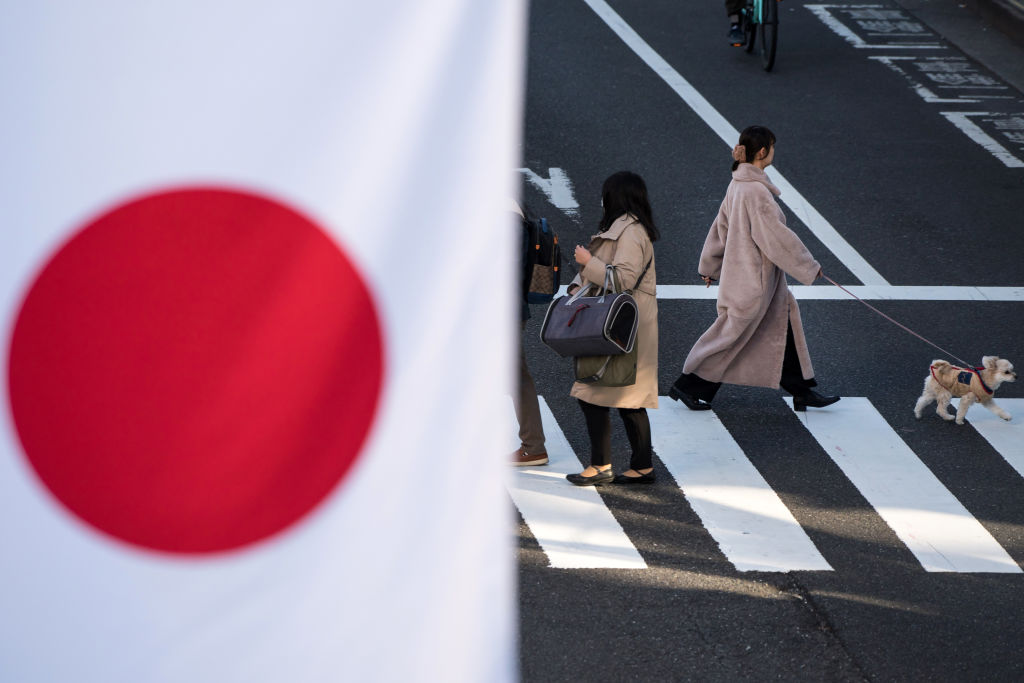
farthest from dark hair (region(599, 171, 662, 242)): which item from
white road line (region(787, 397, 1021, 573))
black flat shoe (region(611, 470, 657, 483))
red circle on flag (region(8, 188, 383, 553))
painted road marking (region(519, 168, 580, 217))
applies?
red circle on flag (region(8, 188, 383, 553))

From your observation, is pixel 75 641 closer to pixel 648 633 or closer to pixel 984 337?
pixel 648 633

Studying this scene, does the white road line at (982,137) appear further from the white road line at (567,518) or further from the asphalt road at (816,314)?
the white road line at (567,518)

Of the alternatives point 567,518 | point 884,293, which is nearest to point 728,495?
point 567,518

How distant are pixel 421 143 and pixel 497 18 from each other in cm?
20

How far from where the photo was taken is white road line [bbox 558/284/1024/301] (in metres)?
9.85

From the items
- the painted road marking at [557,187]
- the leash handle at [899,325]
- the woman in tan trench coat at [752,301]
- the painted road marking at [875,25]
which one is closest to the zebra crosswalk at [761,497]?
the woman in tan trench coat at [752,301]

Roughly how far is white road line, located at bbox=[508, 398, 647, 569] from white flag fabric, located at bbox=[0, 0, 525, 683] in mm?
4488

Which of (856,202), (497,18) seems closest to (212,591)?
(497,18)

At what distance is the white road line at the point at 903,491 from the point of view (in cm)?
638

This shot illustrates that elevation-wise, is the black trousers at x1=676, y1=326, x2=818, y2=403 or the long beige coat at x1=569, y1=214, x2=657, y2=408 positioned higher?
the long beige coat at x1=569, y1=214, x2=657, y2=408

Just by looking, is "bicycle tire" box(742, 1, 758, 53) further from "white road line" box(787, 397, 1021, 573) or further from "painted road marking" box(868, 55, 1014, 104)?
"white road line" box(787, 397, 1021, 573)

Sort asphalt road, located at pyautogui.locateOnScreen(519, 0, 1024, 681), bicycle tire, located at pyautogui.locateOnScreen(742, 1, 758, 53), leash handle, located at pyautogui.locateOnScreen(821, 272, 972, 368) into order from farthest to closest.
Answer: bicycle tire, located at pyautogui.locateOnScreen(742, 1, 758, 53) → leash handle, located at pyautogui.locateOnScreen(821, 272, 972, 368) → asphalt road, located at pyautogui.locateOnScreen(519, 0, 1024, 681)

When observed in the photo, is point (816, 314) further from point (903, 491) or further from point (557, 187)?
point (557, 187)

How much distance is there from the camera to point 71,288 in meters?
1.63
